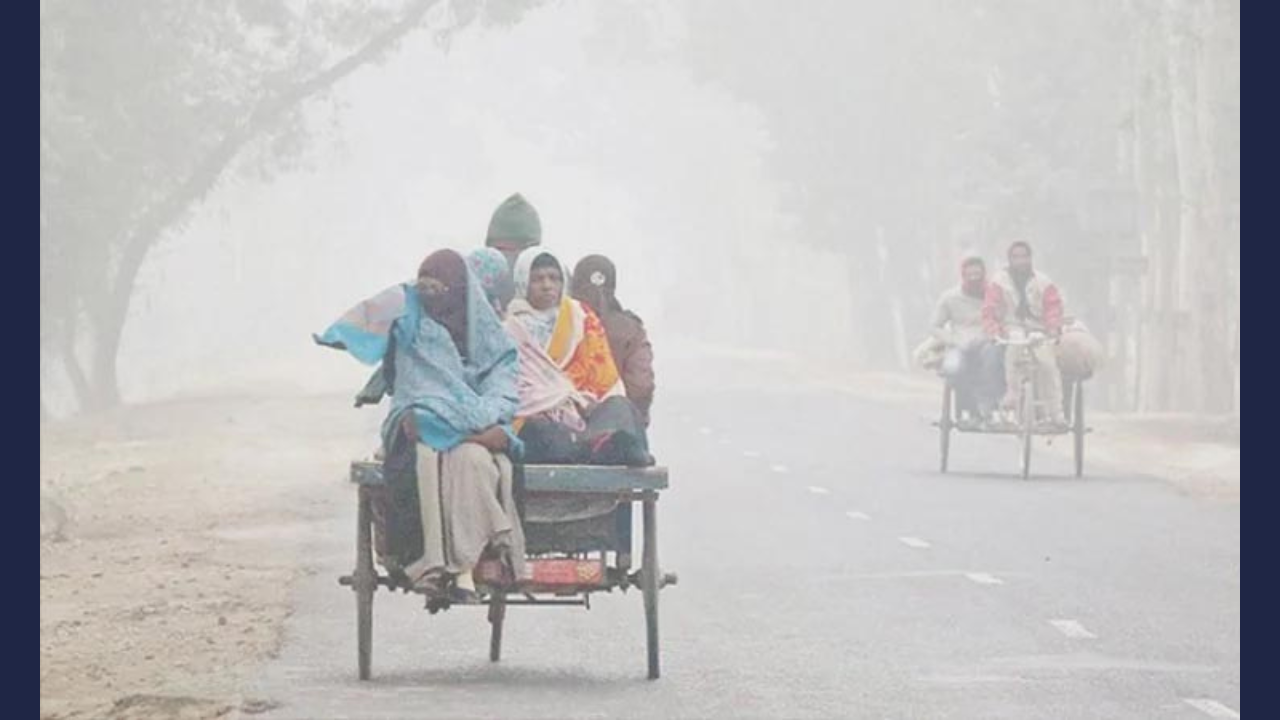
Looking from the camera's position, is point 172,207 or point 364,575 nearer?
point 364,575

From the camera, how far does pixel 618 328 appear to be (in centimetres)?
1370

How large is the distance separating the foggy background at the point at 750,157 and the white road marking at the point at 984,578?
24.4m

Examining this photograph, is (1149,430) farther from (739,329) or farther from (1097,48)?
(739,329)

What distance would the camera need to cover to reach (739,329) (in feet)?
387

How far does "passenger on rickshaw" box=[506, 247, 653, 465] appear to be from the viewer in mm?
12945

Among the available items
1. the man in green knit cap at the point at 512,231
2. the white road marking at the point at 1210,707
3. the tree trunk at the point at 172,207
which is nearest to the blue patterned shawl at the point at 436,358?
the man in green knit cap at the point at 512,231

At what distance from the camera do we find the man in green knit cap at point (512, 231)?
1363 cm

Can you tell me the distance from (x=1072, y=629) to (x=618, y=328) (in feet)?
10.9

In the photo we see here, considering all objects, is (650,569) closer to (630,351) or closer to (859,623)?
(630,351)

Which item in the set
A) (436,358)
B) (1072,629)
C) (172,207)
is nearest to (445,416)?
(436,358)
